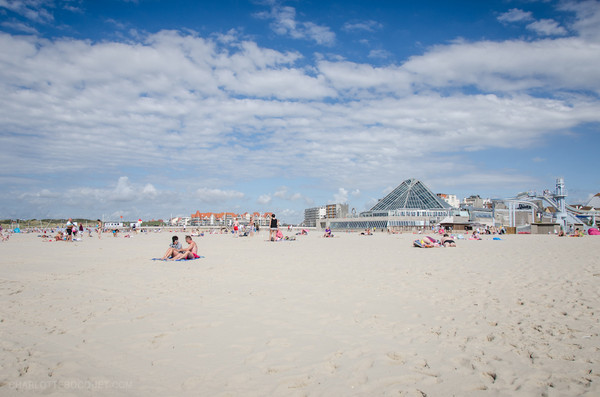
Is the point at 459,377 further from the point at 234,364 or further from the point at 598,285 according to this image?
the point at 598,285

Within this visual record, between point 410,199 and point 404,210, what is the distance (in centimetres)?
694

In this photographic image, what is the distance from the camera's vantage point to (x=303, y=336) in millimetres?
4277

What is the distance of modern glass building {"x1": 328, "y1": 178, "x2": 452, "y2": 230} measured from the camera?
74.2m

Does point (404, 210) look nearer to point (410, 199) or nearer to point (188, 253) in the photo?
point (410, 199)

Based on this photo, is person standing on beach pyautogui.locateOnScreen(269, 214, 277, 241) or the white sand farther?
person standing on beach pyautogui.locateOnScreen(269, 214, 277, 241)

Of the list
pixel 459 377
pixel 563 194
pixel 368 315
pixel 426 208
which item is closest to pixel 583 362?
pixel 459 377

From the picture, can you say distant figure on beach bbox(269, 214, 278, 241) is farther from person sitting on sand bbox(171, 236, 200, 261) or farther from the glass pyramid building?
the glass pyramid building

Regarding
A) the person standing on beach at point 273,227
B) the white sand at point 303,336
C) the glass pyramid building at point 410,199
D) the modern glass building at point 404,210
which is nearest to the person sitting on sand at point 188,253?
the white sand at point 303,336

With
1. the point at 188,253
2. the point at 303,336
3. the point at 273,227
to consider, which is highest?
the point at 273,227

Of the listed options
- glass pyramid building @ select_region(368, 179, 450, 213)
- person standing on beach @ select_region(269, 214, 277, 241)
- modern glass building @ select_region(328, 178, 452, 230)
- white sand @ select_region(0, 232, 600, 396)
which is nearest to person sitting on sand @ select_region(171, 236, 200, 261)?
white sand @ select_region(0, 232, 600, 396)

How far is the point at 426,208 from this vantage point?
8088 centimetres

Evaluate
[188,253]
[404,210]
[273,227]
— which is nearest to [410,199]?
[404,210]

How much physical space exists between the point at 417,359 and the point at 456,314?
1.88 meters

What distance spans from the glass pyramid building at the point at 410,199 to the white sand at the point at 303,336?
7714 centimetres
